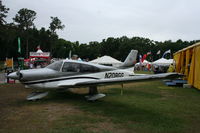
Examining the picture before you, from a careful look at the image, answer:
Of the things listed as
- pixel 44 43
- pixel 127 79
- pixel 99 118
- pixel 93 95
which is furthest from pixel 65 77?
pixel 44 43

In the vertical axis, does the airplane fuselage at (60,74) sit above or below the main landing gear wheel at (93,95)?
above

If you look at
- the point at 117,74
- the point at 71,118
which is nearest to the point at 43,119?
the point at 71,118

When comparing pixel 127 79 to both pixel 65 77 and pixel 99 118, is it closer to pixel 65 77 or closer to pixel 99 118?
pixel 99 118

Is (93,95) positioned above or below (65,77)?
below

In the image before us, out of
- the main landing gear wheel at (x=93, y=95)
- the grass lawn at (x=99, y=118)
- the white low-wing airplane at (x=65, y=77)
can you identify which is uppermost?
the white low-wing airplane at (x=65, y=77)

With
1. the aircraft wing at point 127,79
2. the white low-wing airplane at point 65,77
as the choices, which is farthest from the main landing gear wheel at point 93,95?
the aircraft wing at point 127,79

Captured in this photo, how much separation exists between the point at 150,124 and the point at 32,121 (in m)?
3.15

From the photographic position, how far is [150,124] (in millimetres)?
4754

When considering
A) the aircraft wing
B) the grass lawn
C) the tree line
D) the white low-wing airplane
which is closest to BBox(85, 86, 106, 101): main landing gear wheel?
the white low-wing airplane

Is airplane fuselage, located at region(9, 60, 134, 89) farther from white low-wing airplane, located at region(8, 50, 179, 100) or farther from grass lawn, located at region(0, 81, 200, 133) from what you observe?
grass lawn, located at region(0, 81, 200, 133)

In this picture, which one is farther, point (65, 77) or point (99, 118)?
point (65, 77)

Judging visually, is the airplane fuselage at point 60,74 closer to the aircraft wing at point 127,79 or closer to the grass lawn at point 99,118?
the aircraft wing at point 127,79

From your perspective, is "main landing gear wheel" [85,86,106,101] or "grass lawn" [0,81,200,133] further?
"main landing gear wheel" [85,86,106,101]

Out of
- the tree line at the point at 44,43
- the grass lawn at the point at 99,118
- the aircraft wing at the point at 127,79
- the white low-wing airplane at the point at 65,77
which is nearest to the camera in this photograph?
the grass lawn at the point at 99,118
